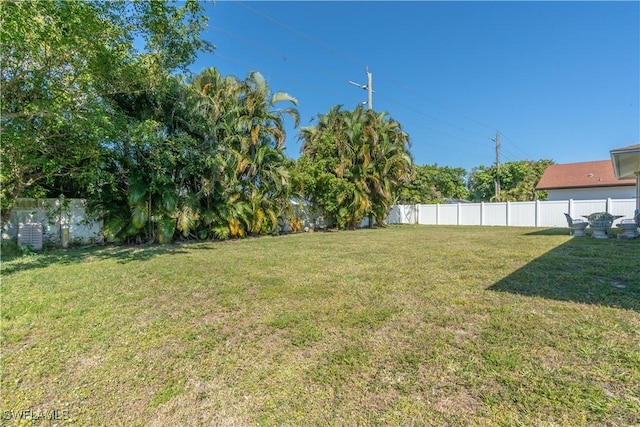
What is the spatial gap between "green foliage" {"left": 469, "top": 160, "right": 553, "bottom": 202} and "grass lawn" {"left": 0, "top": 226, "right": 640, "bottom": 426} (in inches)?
1009

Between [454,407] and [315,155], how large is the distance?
47.6 ft

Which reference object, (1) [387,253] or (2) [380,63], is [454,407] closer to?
(1) [387,253]

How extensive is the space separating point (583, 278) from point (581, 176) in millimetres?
22580

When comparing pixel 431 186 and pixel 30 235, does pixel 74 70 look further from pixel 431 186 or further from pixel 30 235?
pixel 431 186

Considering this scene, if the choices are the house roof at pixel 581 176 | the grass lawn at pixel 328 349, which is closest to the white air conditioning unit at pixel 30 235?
the grass lawn at pixel 328 349

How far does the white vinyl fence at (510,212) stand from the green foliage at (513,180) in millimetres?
9001

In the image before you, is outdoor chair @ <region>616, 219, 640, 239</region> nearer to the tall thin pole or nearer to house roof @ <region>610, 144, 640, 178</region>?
house roof @ <region>610, 144, 640, 178</region>

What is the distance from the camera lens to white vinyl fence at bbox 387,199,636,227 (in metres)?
14.9

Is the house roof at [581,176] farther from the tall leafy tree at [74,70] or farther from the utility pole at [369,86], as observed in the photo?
the tall leafy tree at [74,70]

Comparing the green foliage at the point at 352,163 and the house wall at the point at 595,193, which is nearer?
the green foliage at the point at 352,163

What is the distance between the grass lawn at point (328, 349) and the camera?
6.56 ft

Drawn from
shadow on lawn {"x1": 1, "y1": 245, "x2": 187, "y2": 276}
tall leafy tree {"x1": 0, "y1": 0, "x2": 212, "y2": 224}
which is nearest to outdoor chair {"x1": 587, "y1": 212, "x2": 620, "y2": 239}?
shadow on lawn {"x1": 1, "y1": 245, "x2": 187, "y2": 276}

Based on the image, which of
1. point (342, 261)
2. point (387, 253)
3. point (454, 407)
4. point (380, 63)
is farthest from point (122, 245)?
point (380, 63)

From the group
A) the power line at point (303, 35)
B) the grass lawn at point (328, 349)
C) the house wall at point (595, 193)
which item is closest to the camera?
the grass lawn at point (328, 349)
